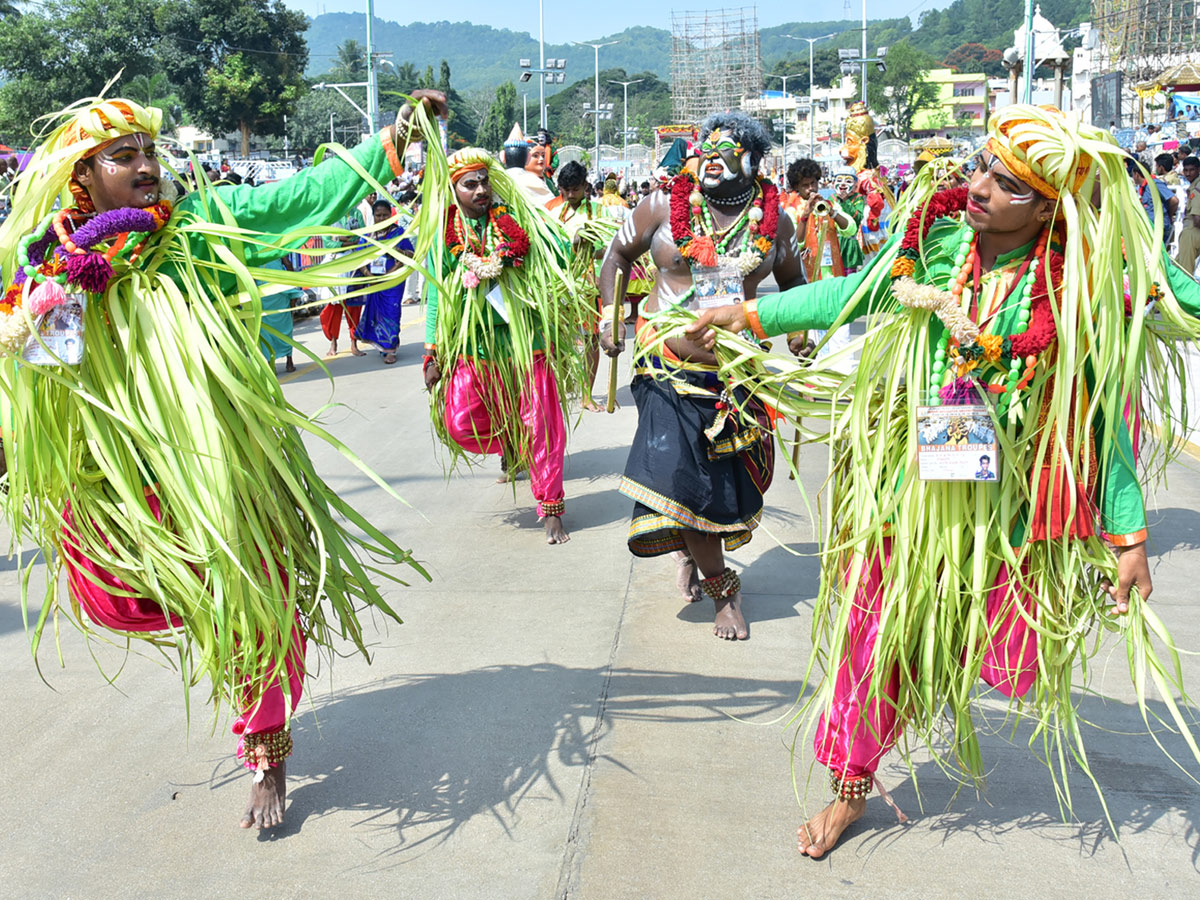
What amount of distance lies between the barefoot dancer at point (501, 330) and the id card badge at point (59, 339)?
2.76 metres

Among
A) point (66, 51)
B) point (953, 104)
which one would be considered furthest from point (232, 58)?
point (953, 104)

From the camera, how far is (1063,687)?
280cm

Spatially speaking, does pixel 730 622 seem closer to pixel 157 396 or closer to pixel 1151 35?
pixel 157 396

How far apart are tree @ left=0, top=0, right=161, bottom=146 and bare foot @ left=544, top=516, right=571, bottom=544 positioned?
50.2m

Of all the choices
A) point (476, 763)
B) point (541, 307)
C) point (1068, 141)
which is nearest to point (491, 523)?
point (541, 307)

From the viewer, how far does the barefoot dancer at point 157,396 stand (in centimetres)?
→ 276

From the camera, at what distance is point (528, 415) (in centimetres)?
575

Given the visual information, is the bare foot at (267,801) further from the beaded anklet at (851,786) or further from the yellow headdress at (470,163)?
the yellow headdress at (470,163)

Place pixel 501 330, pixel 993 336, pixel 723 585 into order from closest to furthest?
pixel 993 336 → pixel 723 585 → pixel 501 330

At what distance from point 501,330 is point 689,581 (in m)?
1.65

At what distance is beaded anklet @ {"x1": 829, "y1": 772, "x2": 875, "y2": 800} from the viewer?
117 inches

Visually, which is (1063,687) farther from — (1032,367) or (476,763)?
(476,763)

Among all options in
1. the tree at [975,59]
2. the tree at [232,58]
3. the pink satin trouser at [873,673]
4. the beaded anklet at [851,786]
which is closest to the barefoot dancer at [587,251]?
the pink satin trouser at [873,673]

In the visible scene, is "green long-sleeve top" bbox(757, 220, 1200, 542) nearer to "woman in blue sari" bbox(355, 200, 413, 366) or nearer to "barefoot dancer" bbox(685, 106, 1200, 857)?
"barefoot dancer" bbox(685, 106, 1200, 857)
